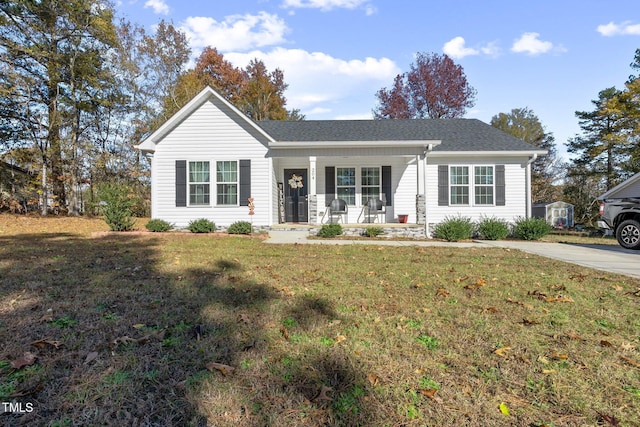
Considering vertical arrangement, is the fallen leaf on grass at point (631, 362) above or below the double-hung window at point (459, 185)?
below

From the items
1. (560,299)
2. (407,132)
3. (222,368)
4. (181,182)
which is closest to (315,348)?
(222,368)

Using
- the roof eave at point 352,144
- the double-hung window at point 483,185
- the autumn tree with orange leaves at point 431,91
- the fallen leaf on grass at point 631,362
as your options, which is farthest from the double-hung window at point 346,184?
the autumn tree with orange leaves at point 431,91

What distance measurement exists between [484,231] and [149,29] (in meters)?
23.8

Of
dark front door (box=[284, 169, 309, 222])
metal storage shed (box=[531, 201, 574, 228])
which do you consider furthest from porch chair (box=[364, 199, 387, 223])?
metal storage shed (box=[531, 201, 574, 228])

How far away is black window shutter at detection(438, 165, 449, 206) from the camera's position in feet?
41.3

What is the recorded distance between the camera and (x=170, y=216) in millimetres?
12047

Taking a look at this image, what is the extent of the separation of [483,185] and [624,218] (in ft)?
14.2

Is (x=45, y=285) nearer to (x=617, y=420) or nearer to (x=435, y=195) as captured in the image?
(x=617, y=420)

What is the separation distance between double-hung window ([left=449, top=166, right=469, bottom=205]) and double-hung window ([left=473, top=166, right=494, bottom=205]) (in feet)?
1.06

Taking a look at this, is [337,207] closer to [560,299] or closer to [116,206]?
[116,206]

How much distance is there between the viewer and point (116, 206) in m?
10.7

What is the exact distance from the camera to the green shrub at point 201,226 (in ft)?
36.8

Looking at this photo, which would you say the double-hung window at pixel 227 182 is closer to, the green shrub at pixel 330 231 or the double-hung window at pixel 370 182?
the green shrub at pixel 330 231

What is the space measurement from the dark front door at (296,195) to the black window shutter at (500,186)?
7.08 metres
